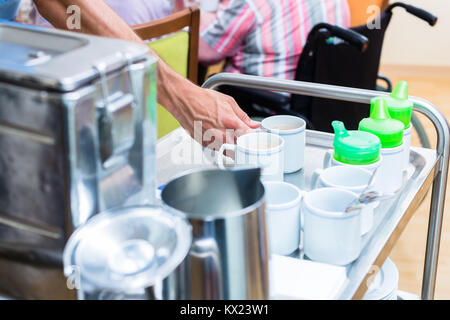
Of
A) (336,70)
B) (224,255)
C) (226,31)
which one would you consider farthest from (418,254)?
(224,255)

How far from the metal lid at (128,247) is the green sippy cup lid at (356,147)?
1.23 ft

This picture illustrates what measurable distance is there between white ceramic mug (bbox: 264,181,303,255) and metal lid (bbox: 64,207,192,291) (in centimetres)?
19

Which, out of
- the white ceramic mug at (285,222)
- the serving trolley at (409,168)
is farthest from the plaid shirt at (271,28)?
the white ceramic mug at (285,222)

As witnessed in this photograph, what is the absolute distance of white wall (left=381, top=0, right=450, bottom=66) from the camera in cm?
372

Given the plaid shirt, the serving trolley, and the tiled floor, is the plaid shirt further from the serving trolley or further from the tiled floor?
the tiled floor

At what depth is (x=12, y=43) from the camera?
0.65 m

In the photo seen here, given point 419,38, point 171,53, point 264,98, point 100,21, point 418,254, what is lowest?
point 418,254

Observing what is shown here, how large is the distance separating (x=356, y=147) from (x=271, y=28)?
108 cm

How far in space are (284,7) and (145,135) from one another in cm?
129

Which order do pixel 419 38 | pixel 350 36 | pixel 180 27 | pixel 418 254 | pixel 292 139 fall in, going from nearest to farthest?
pixel 292 139
pixel 350 36
pixel 180 27
pixel 418 254
pixel 419 38

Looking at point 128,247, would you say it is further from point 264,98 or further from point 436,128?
point 264,98

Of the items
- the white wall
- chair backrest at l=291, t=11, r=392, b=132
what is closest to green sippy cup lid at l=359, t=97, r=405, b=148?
chair backrest at l=291, t=11, r=392, b=132

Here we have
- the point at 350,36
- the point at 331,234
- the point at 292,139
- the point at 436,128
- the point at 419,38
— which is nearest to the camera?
the point at 331,234

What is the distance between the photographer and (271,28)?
1.86 meters
